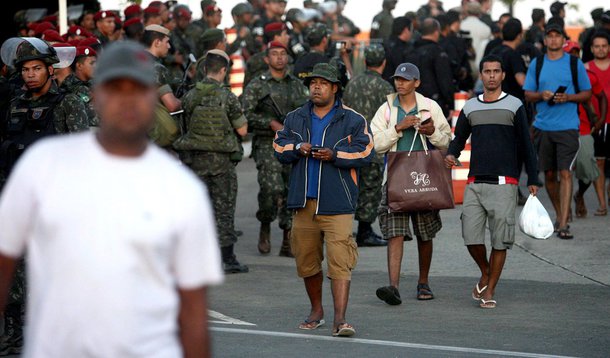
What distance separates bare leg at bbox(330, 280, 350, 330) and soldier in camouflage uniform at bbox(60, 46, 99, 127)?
224 centimetres

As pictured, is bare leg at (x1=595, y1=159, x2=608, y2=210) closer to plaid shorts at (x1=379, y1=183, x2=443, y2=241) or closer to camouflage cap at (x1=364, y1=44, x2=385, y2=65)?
camouflage cap at (x1=364, y1=44, x2=385, y2=65)

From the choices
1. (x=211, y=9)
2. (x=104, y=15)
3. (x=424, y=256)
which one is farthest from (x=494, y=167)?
(x=211, y=9)

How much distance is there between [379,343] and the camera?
28.6 ft

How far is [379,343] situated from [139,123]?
5.11 meters

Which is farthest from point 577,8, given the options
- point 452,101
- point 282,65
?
point 282,65

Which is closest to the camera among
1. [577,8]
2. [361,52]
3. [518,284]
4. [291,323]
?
[291,323]

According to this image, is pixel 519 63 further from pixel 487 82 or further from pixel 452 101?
pixel 487 82

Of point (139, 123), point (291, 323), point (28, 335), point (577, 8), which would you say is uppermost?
point (577, 8)

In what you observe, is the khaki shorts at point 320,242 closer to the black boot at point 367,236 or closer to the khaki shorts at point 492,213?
the khaki shorts at point 492,213

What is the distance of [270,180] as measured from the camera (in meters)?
12.7

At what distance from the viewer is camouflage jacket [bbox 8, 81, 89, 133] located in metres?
8.61

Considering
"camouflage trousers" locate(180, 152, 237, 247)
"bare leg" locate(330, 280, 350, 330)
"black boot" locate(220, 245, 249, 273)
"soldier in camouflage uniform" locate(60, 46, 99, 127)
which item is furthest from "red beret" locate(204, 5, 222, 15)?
"bare leg" locate(330, 280, 350, 330)

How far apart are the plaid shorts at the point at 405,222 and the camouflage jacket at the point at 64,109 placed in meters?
2.73

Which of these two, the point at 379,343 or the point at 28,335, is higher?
the point at 28,335
